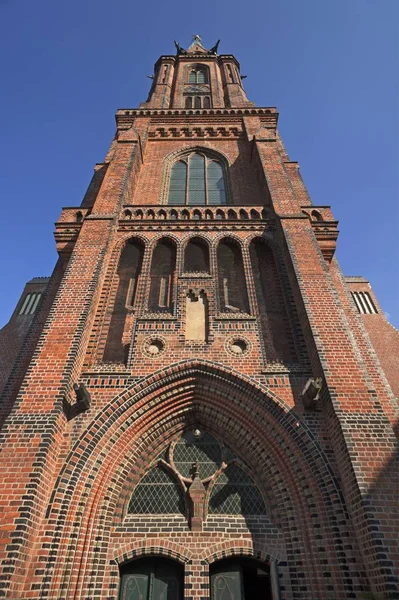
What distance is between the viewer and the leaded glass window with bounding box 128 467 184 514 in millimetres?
6032

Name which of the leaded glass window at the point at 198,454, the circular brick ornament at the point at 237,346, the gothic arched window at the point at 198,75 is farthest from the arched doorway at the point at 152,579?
the gothic arched window at the point at 198,75

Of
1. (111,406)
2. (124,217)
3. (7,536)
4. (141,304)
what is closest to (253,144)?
(124,217)

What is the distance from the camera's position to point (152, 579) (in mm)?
5492

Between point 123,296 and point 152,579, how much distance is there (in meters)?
5.35

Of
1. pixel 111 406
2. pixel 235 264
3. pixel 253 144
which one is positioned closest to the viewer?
pixel 111 406

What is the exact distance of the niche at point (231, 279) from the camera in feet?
27.4

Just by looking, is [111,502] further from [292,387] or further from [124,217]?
[124,217]

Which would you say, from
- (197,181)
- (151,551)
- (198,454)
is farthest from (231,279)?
(151,551)

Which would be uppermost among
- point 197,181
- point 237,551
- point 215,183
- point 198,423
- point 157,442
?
point 197,181

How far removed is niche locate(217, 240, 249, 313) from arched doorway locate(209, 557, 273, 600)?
4.41m

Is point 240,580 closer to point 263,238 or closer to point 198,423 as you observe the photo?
point 198,423

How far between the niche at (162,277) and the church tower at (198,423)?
2.0 inches

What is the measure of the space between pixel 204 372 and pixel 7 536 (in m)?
3.61

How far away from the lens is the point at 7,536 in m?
4.63
